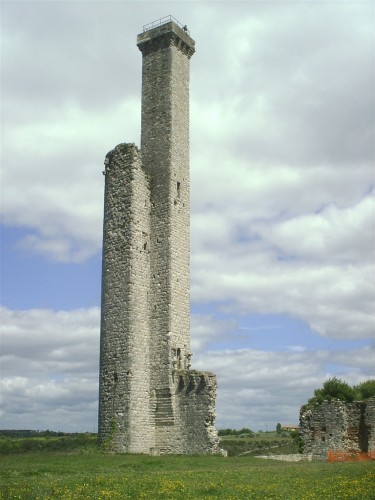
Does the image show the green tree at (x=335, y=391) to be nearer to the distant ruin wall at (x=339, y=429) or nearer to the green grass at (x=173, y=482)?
the distant ruin wall at (x=339, y=429)

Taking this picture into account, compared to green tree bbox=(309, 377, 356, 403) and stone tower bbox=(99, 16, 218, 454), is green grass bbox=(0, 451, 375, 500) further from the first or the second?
green tree bbox=(309, 377, 356, 403)

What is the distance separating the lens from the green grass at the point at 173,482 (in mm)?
13336

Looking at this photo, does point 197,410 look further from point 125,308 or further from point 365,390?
point 365,390

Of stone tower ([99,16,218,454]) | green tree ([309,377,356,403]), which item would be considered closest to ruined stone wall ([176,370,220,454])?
stone tower ([99,16,218,454])

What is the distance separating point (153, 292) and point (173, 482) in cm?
1484

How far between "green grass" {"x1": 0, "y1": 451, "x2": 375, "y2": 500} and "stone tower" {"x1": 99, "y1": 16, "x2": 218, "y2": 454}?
608cm

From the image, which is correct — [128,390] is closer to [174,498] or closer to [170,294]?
[170,294]

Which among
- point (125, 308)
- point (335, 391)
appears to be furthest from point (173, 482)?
point (335, 391)

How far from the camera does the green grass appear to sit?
13.3 metres

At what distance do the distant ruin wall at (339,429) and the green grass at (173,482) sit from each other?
8635mm

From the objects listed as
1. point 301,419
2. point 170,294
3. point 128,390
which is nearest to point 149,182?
point 170,294

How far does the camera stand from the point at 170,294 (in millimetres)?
29250

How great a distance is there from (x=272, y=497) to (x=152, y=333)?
16314 millimetres

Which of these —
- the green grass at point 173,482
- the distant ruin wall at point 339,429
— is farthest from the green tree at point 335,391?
the green grass at point 173,482
